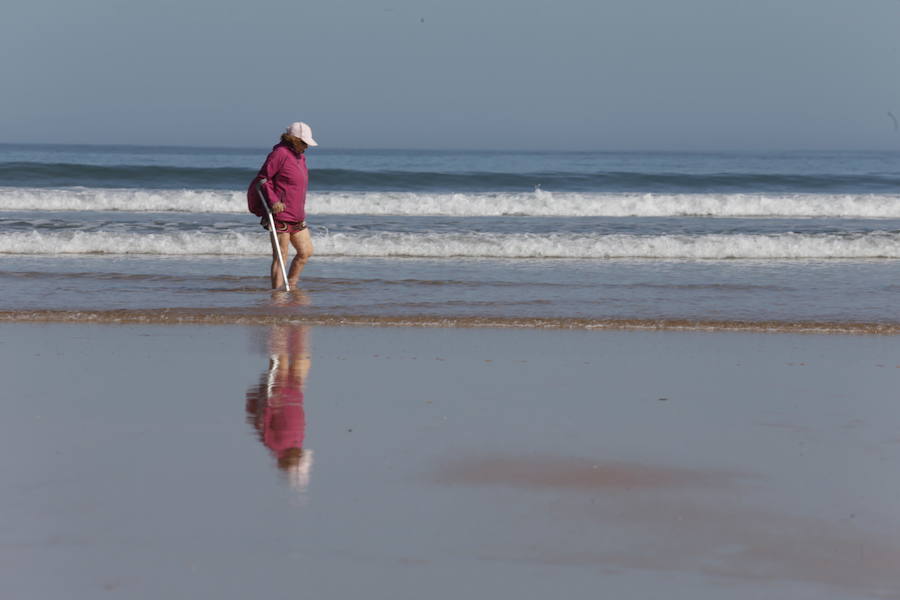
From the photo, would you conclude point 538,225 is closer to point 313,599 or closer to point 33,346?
point 33,346

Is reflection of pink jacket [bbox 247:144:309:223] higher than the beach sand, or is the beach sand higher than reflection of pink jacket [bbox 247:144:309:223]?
reflection of pink jacket [bbox 247:144:309:223]

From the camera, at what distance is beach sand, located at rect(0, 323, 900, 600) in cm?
379

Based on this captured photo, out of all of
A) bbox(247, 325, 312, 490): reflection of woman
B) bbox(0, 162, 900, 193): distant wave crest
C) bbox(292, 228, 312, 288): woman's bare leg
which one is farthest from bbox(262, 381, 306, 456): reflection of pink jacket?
bbox(0, 162, 900, 193): distant wave crest

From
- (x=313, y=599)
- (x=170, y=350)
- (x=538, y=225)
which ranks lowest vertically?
(x=313, y=599)

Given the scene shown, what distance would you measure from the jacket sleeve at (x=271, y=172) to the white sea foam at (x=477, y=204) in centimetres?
1166

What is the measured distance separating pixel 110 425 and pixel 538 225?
14810 millimetres

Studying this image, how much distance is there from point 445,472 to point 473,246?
1083 centimetres

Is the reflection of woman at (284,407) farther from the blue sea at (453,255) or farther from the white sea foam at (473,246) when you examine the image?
the white sea foam at (473,246)

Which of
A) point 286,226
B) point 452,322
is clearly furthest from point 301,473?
point 286,226

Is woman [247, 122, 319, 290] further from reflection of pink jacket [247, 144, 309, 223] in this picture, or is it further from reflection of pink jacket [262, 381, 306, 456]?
reflection of pink jacket [262, 381, 306, 456]

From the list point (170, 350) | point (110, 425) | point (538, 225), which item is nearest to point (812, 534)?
point (110, 425)

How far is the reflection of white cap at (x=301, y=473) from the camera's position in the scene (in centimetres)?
467

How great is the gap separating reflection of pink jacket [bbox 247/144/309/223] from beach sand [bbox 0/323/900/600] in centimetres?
306

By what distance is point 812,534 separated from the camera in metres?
4.22
